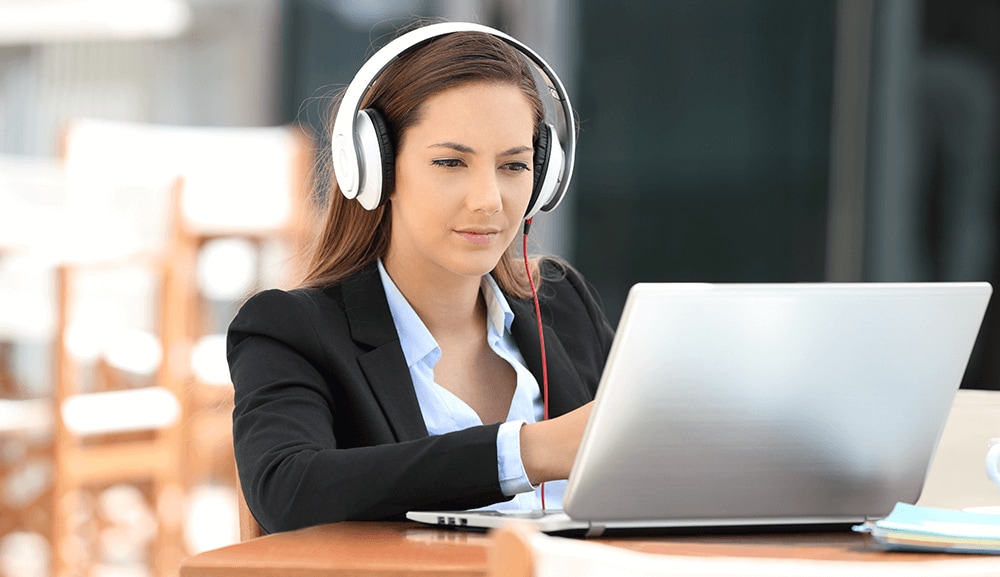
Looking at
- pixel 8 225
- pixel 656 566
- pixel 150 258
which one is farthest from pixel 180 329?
pixel 656 566

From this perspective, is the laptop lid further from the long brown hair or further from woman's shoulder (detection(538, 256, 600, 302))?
woman's shoulder (detection(538, 256, 600, 302))

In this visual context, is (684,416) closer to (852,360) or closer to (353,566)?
(852,360)

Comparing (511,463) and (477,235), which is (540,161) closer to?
(477,235)

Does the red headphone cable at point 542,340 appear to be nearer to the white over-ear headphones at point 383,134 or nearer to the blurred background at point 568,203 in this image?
the white over-ear headphones at point 383,134

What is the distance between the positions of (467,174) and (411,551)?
575 millimetres

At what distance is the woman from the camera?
122 centimetres

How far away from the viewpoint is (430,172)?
139 centimetres

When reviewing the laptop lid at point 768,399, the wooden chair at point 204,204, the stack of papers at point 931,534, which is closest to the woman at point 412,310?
the laptop lid at point 768,399

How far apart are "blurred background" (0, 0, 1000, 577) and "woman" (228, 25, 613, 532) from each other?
76.7 inches

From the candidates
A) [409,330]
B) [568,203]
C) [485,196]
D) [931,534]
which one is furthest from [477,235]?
[568,203]

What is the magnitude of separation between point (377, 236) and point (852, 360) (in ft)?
2.49

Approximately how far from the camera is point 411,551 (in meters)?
0.91

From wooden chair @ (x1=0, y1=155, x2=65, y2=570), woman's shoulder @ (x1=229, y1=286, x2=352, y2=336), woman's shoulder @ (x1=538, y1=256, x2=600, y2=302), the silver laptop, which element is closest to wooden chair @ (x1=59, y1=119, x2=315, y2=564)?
wooden chair @ (x1=0, y1=155, x2=65, y2=570)

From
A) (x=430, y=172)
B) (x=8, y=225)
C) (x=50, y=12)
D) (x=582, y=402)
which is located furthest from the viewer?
(x=50, y=12)
